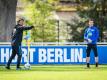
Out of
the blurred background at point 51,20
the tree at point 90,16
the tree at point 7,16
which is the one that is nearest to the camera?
the tree at point 7,16

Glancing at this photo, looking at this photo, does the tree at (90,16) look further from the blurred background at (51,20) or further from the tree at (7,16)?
the tree at (7,16)

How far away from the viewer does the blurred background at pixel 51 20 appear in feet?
117

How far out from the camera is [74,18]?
4256cm

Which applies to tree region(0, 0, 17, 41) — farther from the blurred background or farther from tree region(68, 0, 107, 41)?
tree region(68, 0, 107, 41)

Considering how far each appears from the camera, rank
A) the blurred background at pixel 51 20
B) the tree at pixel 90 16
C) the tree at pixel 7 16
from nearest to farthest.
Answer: the tree at pixel 7 16 → the blurred background at pixel 51 20 → the tree at pixel 90 16

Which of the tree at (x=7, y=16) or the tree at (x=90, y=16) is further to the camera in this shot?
the tree at (x=90, y=16)

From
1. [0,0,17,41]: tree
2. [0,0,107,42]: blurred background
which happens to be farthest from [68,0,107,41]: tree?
[0,0,17,41]: tree

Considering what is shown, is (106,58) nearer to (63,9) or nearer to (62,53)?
(62,53)

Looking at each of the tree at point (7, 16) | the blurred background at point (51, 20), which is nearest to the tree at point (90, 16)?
the blurred background at point (51, 20)

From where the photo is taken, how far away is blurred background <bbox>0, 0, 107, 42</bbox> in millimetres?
35562

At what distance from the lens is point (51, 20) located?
4175cm

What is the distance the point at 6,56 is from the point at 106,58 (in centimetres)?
492

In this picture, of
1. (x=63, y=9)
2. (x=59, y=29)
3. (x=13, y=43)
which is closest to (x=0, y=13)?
(x=59, y=29)

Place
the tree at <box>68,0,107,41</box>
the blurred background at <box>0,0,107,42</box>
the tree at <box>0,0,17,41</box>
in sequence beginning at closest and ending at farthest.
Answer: the tree at <box>0,0,17,41</box>, the blurred background at <box>0,0,107,42</box>, the tree at <box>68,0,107,41</box>
